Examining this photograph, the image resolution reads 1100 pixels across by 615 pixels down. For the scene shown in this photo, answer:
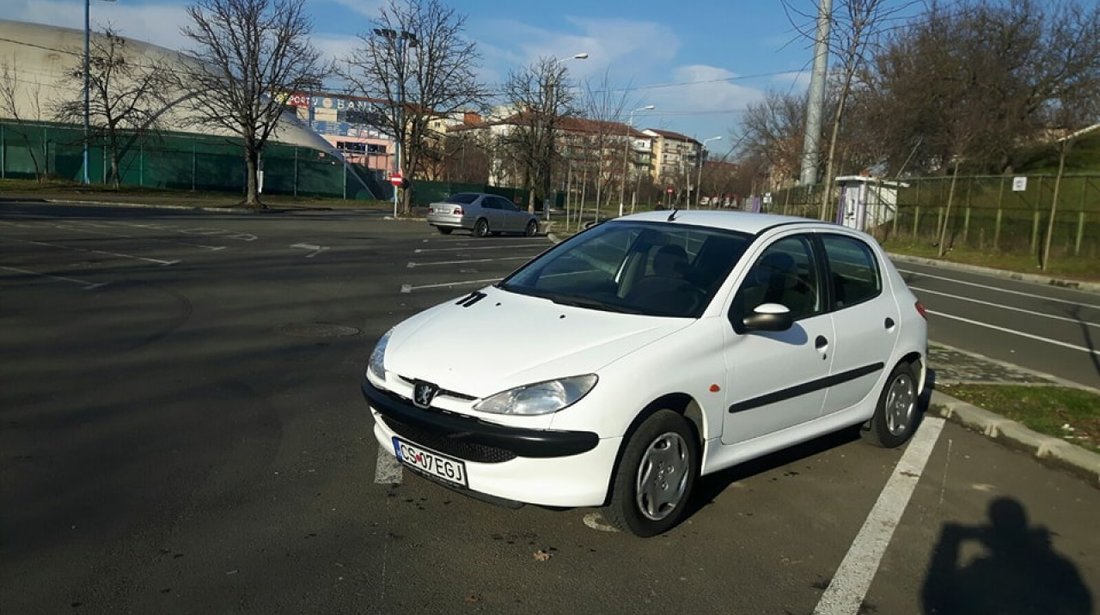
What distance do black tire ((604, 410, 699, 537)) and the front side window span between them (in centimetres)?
94

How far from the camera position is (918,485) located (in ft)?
17.7

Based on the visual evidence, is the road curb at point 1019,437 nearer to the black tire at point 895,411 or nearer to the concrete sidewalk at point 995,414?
the concrete sidewalk at point 995,414

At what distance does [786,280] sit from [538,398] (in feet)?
7.01

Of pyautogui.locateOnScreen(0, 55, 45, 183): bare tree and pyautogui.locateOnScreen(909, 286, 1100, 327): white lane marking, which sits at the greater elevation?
pyautogui.locateOnScreen(0, 55, 45, 183): bare tree

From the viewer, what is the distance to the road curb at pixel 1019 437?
5805 millimetres

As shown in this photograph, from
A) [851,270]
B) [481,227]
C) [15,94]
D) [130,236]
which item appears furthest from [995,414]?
[15,94]

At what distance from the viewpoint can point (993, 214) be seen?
29.3 meters

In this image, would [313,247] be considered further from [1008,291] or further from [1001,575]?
[1001,575]

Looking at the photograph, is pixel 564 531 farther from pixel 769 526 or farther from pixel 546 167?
pixel 546 167

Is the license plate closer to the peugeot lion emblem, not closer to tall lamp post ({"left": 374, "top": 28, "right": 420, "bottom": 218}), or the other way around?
the peugeot lion emblem

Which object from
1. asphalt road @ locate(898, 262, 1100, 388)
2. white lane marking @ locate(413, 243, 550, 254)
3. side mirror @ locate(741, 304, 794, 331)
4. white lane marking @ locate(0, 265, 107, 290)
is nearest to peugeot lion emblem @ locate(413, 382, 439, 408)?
side mirror @ locate(741, 304, 794, 331)

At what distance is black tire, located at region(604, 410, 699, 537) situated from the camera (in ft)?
13.3

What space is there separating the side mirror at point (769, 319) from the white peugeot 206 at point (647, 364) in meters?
0.01

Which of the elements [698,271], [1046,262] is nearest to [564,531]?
[698,271]
